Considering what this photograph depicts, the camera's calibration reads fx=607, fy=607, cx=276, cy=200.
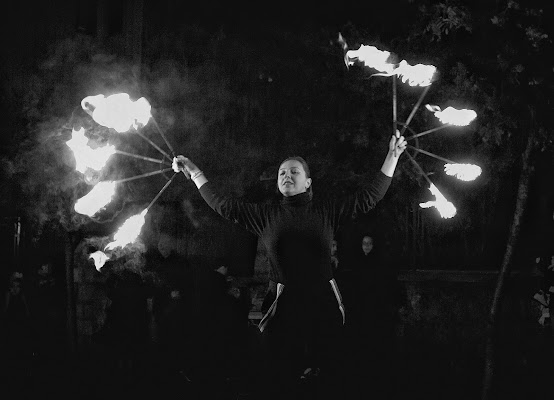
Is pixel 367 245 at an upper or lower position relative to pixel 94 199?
lower

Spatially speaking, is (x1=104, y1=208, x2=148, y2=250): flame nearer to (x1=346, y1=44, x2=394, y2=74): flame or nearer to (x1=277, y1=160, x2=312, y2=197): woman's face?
(x1=277, y1=160, x2=312, y2=197): woman's face

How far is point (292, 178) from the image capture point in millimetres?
4031

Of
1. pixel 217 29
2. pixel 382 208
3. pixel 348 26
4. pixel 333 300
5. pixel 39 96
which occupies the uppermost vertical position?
pixel 217 29

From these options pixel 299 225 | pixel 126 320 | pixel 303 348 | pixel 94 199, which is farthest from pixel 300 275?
pixel 126 320

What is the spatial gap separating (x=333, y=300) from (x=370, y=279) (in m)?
3.61

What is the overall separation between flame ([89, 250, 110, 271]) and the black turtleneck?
6.00 m

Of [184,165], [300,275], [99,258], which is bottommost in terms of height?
[300,275]

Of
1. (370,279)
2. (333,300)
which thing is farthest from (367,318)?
(333,300)

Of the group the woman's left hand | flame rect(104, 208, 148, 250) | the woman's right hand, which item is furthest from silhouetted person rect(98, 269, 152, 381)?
the woman's left hand

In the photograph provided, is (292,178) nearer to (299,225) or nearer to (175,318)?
(299,225)

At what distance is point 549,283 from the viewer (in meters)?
8.73

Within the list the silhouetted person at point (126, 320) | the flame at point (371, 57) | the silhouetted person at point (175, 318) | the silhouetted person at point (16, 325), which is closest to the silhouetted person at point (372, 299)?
the silhouetted person at point (175, 318)

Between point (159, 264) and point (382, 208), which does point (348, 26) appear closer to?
point (382, 208)

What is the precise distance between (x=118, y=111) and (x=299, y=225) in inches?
83.1
